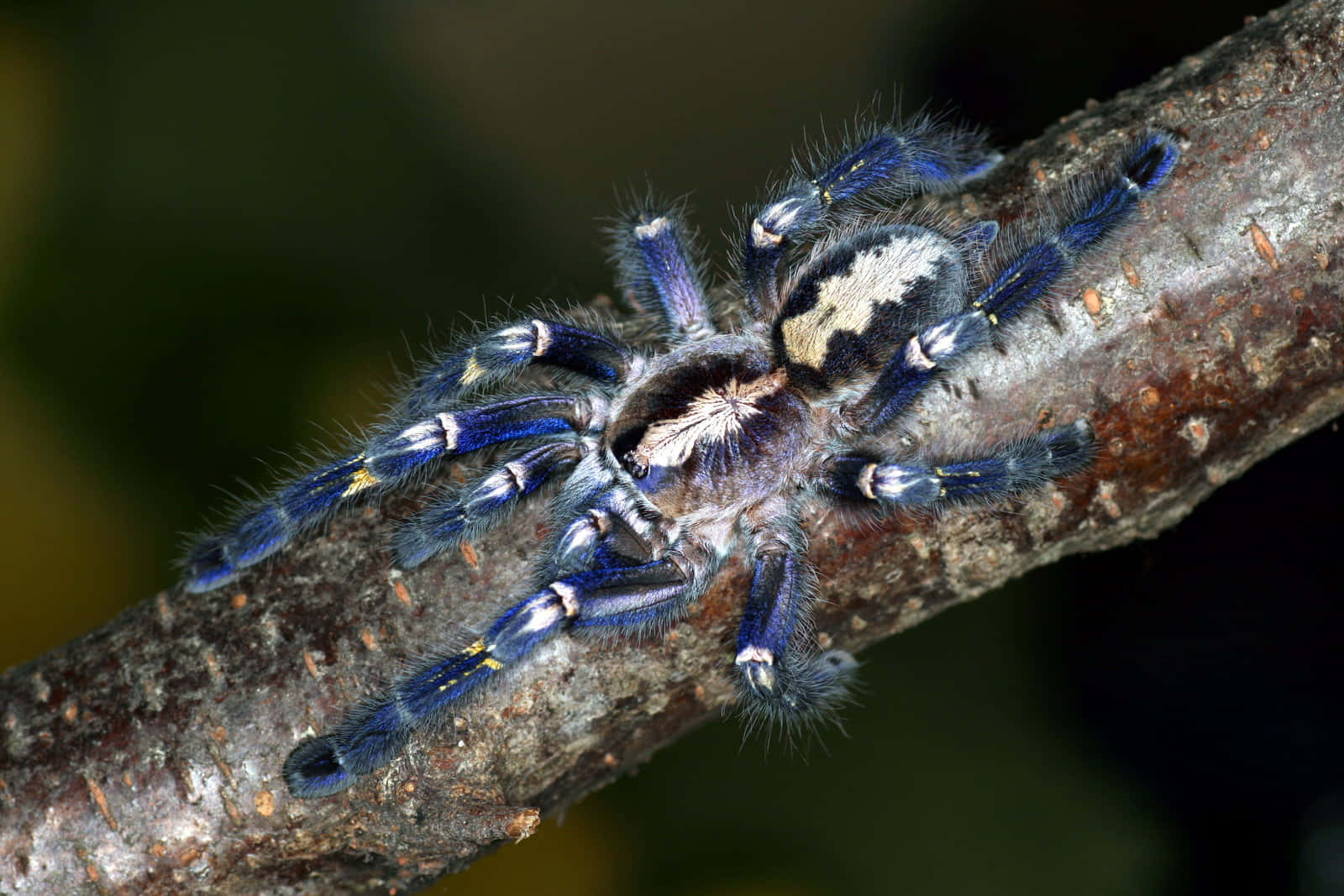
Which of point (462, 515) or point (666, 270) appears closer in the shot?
point (462, 515)

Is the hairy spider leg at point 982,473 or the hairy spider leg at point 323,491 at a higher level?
the hairy spider leg at point 323,491

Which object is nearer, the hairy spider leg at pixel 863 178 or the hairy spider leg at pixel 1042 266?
the hairy spider leg at pixel 1042 266

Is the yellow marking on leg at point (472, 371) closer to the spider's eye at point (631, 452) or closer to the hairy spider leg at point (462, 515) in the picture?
the hairy spider leg at point (462, 515)

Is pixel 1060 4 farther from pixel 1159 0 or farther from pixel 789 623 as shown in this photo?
pixel 789 623

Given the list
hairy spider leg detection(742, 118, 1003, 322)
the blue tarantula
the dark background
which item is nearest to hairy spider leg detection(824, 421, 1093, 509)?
the blue tarantula

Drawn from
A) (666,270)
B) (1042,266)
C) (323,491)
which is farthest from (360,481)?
(1042,266)

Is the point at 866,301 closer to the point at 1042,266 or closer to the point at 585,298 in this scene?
the point at 1042,266

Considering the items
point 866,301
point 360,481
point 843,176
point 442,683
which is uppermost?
point 843,176

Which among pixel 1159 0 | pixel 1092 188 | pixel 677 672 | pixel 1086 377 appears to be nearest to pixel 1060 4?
Answer: pixel 1159 0

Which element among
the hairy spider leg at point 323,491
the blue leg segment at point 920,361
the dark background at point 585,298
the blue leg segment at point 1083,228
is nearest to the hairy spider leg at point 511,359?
the hairy spider leg at point 323,491
